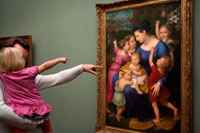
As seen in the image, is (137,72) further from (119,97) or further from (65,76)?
(65,76)

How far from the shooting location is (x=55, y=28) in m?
2.31

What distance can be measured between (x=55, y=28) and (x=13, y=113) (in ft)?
4.27

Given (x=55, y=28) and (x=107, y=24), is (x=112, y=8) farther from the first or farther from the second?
(x=55, y=28)

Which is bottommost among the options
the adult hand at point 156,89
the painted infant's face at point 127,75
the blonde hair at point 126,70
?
the adult hand at point 156,89

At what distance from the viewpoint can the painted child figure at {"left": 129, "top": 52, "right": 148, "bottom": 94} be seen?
1686mm

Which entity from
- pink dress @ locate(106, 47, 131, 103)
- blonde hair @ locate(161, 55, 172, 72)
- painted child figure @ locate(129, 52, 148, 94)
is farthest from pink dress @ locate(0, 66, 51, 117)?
blonde hair @ locate(161, 55, 172, 72)

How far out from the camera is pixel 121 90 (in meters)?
1.79

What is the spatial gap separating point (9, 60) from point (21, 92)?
229mm

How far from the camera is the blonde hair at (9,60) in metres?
1.29

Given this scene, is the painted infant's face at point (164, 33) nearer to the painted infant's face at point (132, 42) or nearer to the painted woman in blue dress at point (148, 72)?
the painted woman in blue dress at point (148, 72)

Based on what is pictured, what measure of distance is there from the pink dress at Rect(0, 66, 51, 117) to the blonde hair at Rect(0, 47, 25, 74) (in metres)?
0.04

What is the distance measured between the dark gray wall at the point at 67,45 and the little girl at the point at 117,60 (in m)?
0.22

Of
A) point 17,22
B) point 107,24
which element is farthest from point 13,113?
point 17,22

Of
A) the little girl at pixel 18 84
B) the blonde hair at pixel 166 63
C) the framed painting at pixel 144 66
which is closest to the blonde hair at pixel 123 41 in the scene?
the framed painting at pixel 144 66
